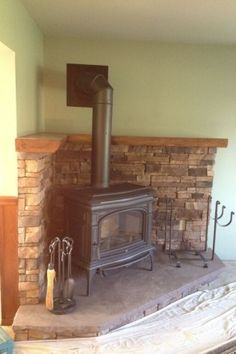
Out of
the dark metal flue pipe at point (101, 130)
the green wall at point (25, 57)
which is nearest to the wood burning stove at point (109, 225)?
the dark metal flue pipe at point (101, 130)

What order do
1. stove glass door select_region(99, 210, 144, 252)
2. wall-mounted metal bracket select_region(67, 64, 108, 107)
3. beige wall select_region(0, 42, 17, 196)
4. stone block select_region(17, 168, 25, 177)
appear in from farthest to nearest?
1. wall-mounted metal bracket select_region(67, 64, 108, 107)
2. stove glass door select_region(99, 210, 144, 252)
3. stone block select_region(17, 168, 25, 177)
4. beige wall select_region(0, 42, 17, 196)

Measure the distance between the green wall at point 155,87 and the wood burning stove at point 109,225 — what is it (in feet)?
2.66

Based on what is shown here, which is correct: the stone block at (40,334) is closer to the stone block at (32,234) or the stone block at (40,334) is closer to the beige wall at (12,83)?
the stone block at (32,234)

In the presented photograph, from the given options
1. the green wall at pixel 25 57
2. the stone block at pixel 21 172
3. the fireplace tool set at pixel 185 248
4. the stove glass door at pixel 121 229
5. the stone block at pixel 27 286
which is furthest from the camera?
the fireplace tool set at pixel 185 248

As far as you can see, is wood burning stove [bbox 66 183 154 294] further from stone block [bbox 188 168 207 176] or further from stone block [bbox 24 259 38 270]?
stone block [bbox 188 168 207 176]

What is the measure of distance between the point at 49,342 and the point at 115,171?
1.61 meters

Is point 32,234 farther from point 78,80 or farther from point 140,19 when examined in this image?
point 140,19

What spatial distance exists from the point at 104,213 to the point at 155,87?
4.73 feet

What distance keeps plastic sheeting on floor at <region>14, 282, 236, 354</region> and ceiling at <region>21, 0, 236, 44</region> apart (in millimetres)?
2192

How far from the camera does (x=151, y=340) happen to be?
213 centimetres

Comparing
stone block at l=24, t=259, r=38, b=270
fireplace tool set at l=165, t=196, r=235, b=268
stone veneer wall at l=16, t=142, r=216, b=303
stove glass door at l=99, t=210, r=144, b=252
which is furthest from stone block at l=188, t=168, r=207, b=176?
stone block at l=24, t=259, r=38, b=270

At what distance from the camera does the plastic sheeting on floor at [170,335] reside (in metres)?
2.03

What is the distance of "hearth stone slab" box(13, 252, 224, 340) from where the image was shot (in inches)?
82.0

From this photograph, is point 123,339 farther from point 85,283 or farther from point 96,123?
point 96,123
